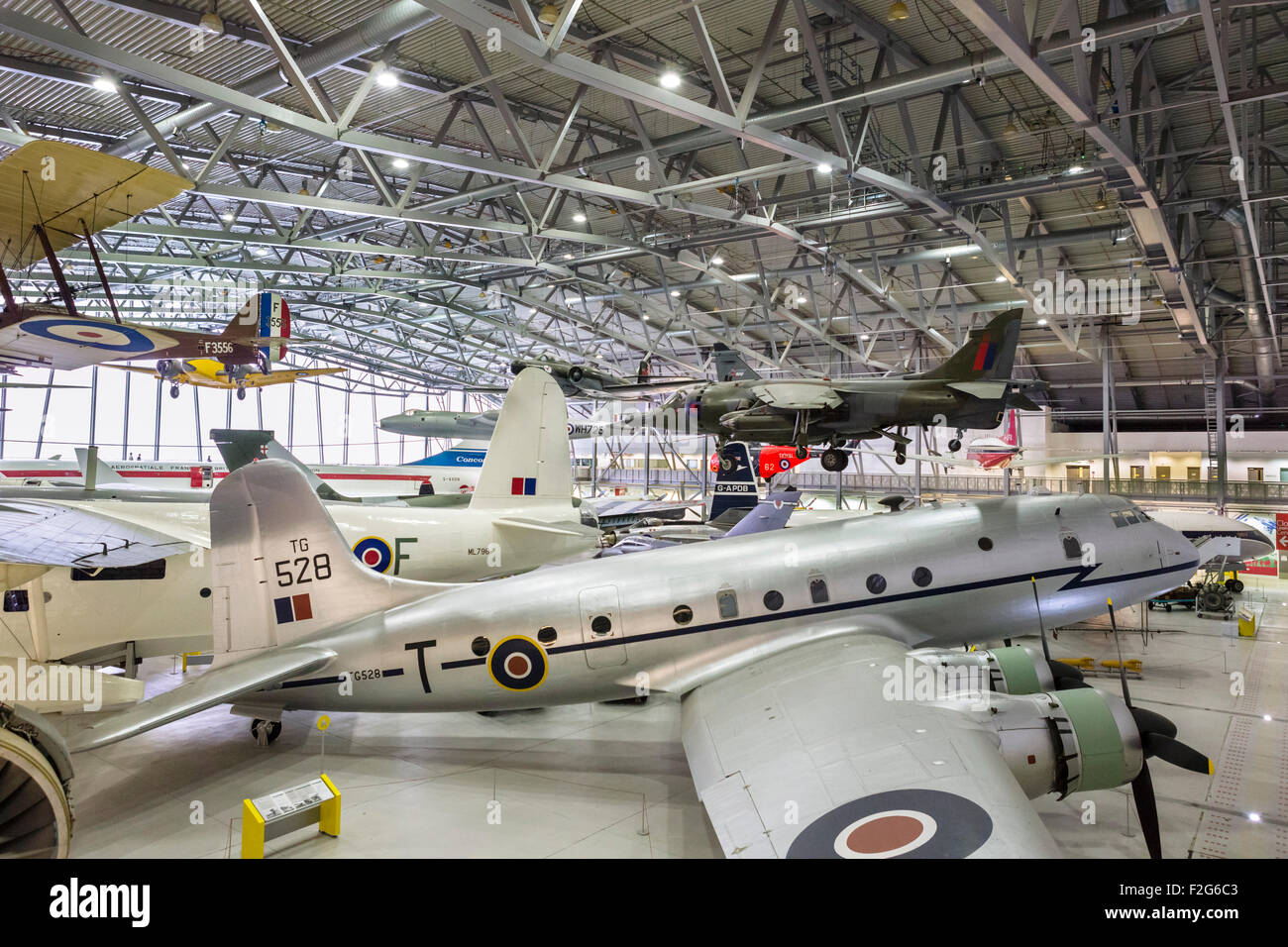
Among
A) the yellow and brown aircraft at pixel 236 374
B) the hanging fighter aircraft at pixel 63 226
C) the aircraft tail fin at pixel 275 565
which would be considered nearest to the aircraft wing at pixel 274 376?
the yellow and brown aircraft at pixel 236 374

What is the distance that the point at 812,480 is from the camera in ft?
142

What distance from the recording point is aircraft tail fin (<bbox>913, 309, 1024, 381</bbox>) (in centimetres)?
989

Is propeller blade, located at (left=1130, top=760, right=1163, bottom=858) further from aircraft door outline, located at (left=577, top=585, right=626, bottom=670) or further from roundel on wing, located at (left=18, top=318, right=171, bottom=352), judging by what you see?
roundel on wing, located at (left=18, top=318, right=171, bottom=352)

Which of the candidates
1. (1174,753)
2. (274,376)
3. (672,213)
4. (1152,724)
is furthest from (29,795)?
(672,213)

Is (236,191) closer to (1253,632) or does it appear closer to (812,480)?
(1253,632)

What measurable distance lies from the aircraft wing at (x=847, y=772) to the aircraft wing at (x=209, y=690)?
4.30m

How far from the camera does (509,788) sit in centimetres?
781

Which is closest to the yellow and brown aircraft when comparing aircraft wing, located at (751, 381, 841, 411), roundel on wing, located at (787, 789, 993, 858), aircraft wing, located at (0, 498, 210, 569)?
aircraft wing, located at (0, 498, 210, 569)

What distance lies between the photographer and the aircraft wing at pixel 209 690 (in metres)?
5.58

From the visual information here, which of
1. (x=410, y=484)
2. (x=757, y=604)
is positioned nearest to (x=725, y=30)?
(x=757, y=604)

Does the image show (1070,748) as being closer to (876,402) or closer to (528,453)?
(876,402)

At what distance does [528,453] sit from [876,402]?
5.81 metres

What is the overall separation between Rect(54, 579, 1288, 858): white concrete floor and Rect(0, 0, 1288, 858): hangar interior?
5 centimetres

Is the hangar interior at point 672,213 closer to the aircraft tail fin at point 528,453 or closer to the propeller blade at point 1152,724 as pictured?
the aircraft tail fin at point 528,453
